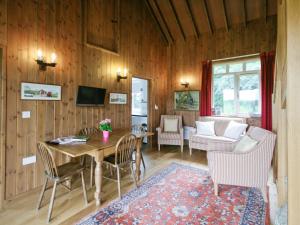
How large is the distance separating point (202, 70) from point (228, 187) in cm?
361

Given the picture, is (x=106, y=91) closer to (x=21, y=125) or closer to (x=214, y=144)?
(x=21, y=125)

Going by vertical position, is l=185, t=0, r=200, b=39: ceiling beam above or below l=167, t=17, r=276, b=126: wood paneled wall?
above

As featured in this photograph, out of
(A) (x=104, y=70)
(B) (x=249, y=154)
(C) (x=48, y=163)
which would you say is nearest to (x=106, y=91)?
(A) (x=104, y=70)

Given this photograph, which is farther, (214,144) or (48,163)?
(214,144)

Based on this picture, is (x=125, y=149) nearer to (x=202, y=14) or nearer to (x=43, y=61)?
(x=43, y=61)

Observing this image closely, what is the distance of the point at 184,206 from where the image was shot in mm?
2246

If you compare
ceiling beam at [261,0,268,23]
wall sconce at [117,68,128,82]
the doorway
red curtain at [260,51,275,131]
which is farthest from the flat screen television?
ceiling beam at [261,0,268,23]

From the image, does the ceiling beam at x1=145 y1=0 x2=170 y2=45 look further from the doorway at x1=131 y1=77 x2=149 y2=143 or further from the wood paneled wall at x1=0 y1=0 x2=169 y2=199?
the doorway at x1=131 y1=77 x2=149 y2=143

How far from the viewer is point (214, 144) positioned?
10.3ft

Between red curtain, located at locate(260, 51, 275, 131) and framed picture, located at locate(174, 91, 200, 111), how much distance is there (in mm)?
1744

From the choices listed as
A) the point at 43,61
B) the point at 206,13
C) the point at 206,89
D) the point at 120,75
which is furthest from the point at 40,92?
the point at 206,13

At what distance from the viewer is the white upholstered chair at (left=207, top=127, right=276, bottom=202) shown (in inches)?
92.0

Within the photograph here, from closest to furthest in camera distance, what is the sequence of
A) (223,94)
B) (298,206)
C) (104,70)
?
(298,206) < (104,70) < (223,94)

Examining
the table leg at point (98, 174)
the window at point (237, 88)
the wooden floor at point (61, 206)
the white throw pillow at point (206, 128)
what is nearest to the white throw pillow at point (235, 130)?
the white throw pillow at point (206, 128)
